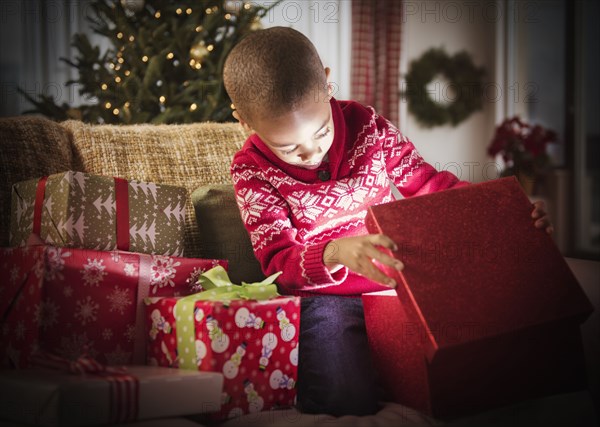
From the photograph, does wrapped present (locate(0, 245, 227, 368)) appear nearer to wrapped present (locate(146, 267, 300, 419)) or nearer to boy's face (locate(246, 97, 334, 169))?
wrapped present (locate(146, 267, 300, 419))

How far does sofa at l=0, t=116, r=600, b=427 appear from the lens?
146cm

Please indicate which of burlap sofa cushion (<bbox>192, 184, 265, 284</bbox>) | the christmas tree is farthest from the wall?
burlap sofa cushion (<bbox>192, 184, 265, 284</bbox>)

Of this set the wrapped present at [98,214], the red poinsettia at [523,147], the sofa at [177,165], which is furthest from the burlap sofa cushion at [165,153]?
the red poinsettia at [523,147]

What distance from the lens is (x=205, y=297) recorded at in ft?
3.96

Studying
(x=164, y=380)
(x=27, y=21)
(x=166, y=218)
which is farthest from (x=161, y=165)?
(x=27, y=21)

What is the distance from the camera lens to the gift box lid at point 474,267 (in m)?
1.03

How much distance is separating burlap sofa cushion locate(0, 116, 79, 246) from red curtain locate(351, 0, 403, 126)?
3521mm

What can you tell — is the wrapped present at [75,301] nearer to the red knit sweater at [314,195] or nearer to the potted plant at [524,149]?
the red knit sweater at [314,195]

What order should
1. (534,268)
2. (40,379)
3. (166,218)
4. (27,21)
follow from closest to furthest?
(40,379) < (534,268) < (166,218) < (27,21)

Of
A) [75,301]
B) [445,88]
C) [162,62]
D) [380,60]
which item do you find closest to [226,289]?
[75,301]

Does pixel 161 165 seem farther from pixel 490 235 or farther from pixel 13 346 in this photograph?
pixel 490 235

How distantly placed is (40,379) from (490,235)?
844 mm

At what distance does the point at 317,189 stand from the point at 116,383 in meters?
0.65

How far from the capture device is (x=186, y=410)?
1.04 metres
